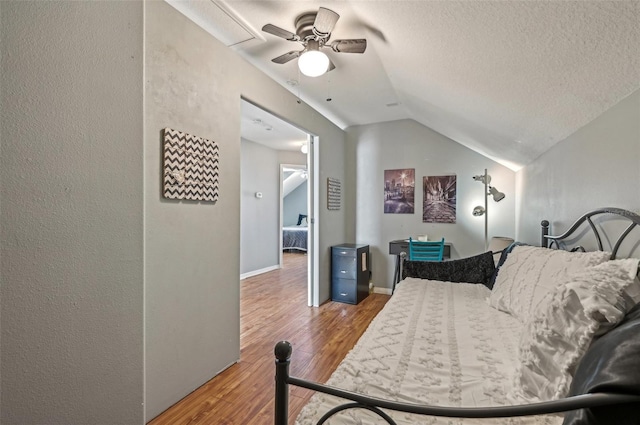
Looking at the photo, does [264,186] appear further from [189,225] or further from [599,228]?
[599,228]

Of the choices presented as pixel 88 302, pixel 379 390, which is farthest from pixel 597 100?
pixel 88 302

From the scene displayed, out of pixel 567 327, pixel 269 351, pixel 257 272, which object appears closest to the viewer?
pixel 567 327

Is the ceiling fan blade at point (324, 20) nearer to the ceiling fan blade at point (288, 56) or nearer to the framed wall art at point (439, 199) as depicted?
the ceiling fan blade at point (288, 56)

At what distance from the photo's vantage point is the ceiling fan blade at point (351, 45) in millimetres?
1905

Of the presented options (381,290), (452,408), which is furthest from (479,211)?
(452,408)

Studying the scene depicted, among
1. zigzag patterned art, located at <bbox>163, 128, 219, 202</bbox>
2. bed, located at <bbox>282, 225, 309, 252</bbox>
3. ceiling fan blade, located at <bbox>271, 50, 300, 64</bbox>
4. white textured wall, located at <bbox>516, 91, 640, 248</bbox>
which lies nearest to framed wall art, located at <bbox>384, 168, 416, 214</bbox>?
white textured wall, located at <bbox>516, 91, 640, 248</bbox>

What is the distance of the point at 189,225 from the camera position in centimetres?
187

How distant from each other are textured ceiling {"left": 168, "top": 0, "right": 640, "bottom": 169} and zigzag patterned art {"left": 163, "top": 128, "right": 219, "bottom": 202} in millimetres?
882

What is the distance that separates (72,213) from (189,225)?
2.50 ft

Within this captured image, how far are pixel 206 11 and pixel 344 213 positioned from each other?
122 inches

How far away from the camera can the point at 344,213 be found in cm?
444

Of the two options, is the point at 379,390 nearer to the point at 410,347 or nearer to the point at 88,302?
the point at 410,347

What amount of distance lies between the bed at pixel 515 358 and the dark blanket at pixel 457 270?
75cm

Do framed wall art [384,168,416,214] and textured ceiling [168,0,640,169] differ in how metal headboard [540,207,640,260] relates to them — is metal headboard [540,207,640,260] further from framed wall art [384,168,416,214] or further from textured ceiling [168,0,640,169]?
framed wall art [384,168,416,214]
